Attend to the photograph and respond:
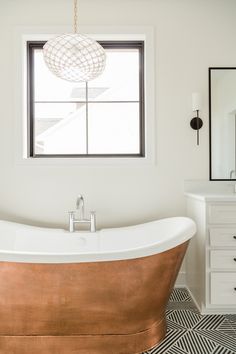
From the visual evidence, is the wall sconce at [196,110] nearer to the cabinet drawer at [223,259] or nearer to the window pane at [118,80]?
the window pane at [118,80]

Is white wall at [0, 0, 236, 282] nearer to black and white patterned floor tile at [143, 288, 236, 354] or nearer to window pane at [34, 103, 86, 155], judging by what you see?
window pane at [34, 103, 86, 155]

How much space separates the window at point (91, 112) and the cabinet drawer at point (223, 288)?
127 centimetres

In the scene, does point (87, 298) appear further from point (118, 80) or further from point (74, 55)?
point (118, 80)

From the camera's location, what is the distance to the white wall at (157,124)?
2.48 m

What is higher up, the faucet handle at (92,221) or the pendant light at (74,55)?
the pendant light at (74,55)

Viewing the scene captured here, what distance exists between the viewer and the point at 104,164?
2.52 m

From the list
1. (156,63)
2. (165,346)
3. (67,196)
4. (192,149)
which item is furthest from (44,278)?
(156,63)

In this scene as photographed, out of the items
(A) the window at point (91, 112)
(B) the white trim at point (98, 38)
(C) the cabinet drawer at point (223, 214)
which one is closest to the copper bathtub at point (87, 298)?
(C) the cabinet drawer at point (223, 214)

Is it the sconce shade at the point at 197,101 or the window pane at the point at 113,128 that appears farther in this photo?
the window pane at the point at 113,128

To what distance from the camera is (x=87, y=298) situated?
150 centimetres

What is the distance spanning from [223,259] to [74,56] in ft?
5.67

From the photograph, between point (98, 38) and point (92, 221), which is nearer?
point (92, 221)

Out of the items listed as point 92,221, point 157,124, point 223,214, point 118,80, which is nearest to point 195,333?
point 223,214

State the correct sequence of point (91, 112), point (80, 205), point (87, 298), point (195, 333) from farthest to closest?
point (91, 112)
point (80, 205)
point (195, 333)
point (87, 298)
